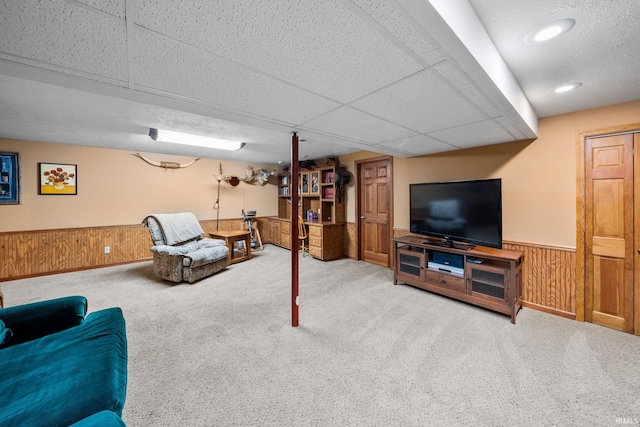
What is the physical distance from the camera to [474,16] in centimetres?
123

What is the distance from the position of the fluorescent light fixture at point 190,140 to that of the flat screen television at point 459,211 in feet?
10.1

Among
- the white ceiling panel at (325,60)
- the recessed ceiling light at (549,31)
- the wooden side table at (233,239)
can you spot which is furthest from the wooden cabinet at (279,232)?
the recessed ceiling light at (549,31)

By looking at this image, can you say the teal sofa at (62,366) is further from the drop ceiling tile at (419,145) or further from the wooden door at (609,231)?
the wooden door at (609,231)

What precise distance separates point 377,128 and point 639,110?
2359mm

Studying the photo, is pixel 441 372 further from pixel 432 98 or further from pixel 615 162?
pixel 615 162

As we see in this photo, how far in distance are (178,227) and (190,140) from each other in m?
1.63

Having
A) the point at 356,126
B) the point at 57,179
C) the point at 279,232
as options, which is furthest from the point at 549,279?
the point at 57,179

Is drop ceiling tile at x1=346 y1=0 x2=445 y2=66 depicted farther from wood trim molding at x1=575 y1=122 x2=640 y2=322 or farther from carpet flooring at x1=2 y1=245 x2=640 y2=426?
wood trim molding at x1=575 y1=122 x2=640 y2=322

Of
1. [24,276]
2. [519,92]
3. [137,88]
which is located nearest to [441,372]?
[519,92]

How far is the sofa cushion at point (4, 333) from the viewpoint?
1.39 m

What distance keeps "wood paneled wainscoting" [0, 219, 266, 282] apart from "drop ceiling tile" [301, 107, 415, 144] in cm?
450

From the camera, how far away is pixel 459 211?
309 centimetres

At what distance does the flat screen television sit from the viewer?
276cm

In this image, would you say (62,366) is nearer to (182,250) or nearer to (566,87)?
(182,250)
